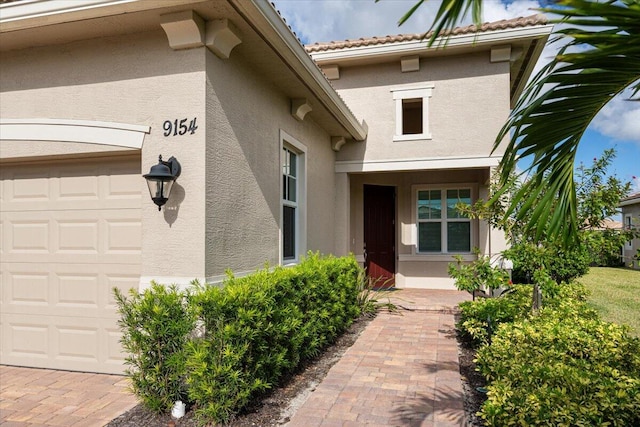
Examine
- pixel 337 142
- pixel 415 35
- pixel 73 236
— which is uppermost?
pixel 415 35

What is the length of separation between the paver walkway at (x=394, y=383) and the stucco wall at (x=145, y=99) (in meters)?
1.80

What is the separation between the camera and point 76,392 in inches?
171

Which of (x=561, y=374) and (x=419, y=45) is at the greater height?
(x=419, y=45)

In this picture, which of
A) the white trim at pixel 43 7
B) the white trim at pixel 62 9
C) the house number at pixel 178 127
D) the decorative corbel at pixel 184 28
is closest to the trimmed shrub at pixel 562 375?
the house number at pixel 178 127

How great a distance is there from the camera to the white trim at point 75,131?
4512 mm

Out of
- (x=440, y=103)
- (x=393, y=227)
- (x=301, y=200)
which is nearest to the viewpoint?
(x=301, y=200)

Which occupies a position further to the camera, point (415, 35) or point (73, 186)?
point (415, 35)

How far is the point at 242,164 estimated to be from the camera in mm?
5172

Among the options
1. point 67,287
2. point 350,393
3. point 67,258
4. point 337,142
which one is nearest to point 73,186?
point 67,258

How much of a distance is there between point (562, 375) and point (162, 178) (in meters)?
3.78

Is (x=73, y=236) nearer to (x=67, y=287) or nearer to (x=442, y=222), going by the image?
(x=67, y=287)

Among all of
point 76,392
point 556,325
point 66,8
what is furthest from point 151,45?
point 556,325

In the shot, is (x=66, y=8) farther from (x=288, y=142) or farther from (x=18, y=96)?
(x=288, y=142)

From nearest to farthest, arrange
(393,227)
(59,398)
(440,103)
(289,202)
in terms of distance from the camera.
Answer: (59,398), (289,202), (440,103), (393,227)
